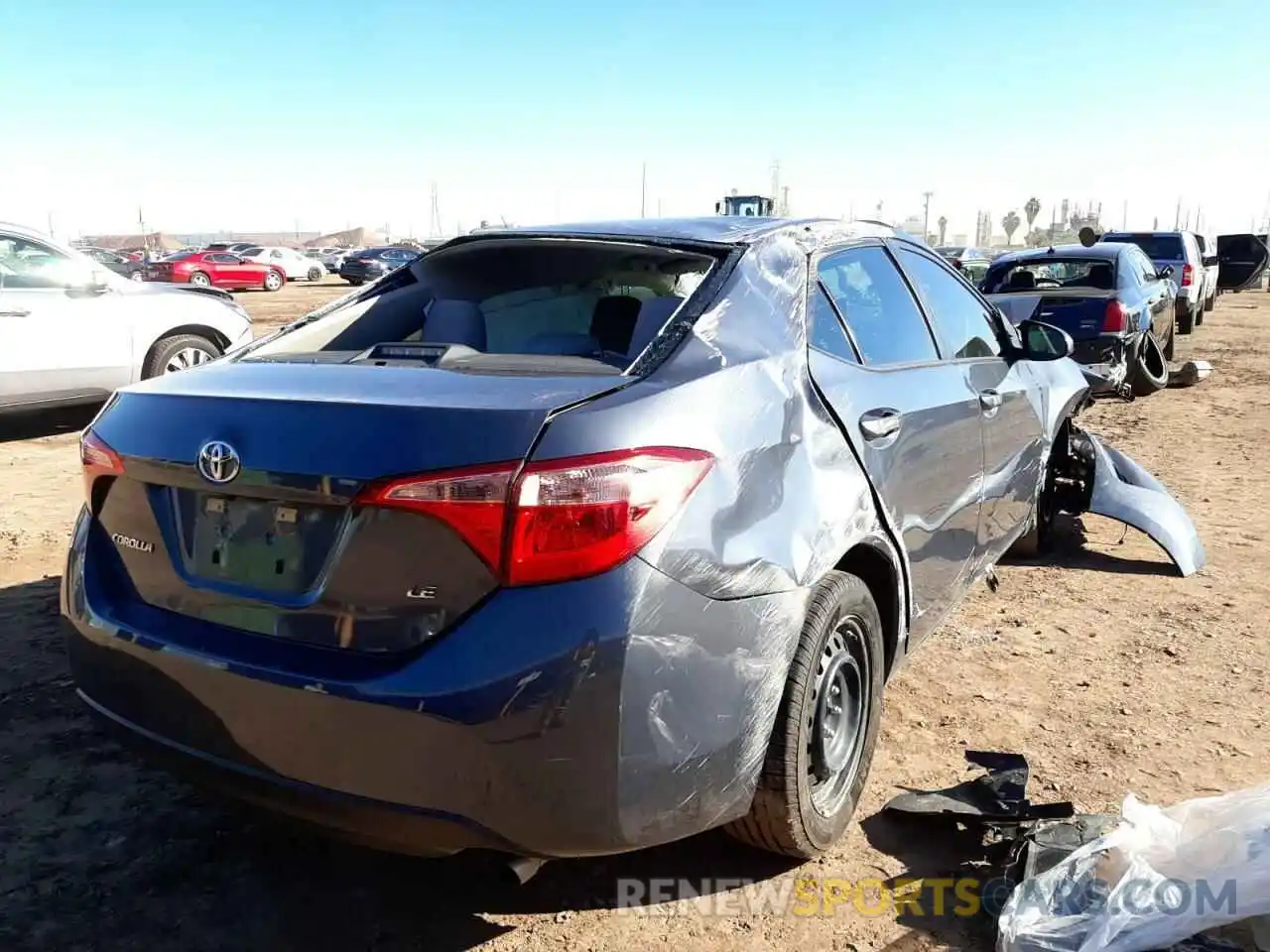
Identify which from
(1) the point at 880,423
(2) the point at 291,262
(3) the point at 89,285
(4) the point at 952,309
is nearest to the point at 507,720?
(1) the point at 880,423

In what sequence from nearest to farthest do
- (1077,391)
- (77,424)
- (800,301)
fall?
(800,301), (1077,391), (77,424)

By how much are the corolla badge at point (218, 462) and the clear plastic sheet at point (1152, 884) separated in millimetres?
1900

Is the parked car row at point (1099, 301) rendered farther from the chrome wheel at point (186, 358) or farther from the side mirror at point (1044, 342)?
the chrome wheel at point (186, 358)

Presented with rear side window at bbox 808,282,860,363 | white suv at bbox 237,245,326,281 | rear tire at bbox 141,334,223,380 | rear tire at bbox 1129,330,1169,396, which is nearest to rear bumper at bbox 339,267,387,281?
white suv at bbox 237,245,326,281

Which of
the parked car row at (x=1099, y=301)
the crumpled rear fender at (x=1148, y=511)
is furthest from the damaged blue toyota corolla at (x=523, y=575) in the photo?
the parked car row at (x=1099, y=301)

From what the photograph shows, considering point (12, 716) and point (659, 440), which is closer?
point (659, 440)

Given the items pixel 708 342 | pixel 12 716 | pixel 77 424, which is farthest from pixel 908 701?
pixel 77 424

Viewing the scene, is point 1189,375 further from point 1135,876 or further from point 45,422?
point 45,422

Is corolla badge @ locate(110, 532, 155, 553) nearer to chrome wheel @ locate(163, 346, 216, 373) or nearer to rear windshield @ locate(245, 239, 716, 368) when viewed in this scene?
rear windshield @ locate(245, 239, 716, 368)

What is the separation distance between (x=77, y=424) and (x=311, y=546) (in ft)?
26.9

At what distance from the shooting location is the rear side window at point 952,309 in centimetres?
360

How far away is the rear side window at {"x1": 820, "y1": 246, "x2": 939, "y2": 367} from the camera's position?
2.96 metres

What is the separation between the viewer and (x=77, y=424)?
353 inches

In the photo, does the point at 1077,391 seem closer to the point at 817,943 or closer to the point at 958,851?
the point at 958,851
